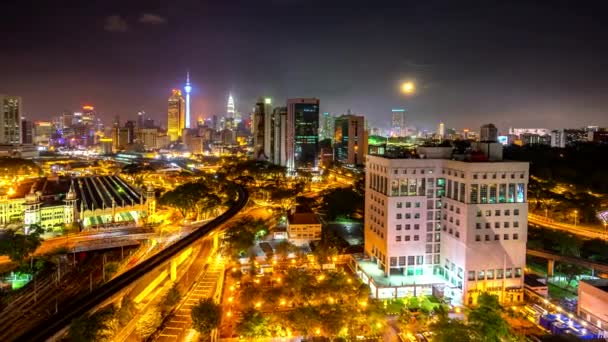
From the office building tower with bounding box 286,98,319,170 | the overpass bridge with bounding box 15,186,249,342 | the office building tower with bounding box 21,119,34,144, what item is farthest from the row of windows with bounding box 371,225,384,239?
the office building tower with bounding box 21,119,34,144

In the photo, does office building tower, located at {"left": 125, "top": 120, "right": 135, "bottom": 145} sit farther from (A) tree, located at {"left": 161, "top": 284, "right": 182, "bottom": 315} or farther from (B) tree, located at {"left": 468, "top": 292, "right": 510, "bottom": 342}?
(B) tree, located at {"left": 468, "top": 292, "right": 510, "bottom": 342}

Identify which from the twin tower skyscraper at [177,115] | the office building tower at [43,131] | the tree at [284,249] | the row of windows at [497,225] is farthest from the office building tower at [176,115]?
the row of windows at [497,225]

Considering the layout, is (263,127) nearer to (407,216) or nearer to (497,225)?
(407,216)

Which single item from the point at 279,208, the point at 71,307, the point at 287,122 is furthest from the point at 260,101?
the point at 71,307

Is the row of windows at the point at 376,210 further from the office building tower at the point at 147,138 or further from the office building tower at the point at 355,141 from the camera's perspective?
the office building tower at the point at 147,138

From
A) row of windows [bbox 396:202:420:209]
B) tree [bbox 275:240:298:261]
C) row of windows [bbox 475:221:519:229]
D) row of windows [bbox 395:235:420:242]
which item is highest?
row of windows [bbox 396:202:420:209]

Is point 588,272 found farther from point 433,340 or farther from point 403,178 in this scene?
point 433,340

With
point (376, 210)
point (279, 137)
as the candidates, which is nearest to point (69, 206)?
point (376, 210)
